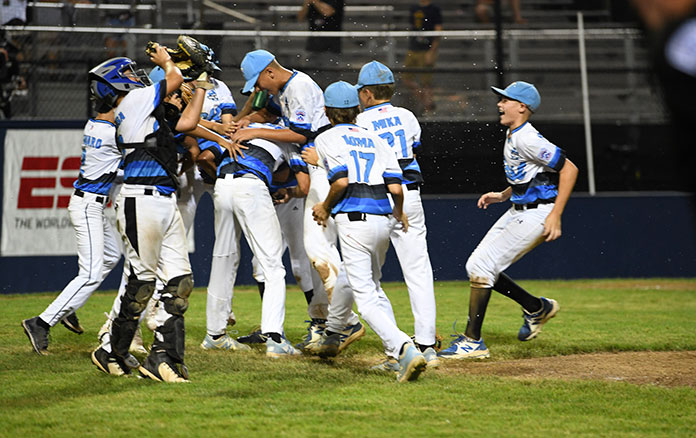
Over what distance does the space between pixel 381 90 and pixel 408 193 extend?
0.81 metres

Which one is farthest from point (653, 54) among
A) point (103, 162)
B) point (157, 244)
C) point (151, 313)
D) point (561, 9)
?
point (561, 9)

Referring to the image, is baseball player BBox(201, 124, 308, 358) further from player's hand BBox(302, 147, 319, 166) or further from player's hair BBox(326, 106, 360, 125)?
Answer: player's hair BBox(326, 106, 360, 125)

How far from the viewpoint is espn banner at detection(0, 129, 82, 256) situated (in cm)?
1110

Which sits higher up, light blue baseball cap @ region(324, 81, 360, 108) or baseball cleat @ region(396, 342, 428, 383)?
light blue baseball cap @ region(324, 81, 360, 108)

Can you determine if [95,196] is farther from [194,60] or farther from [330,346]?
[330,346]

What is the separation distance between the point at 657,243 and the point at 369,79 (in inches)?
350

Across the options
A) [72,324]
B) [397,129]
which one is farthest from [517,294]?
[72,324]

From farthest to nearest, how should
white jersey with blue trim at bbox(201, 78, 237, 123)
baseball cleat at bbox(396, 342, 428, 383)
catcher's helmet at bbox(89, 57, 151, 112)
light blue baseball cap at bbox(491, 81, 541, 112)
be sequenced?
white jersey with blue trim at bbox(201, 78, 237, 123) < light blue baseball cap at bbox(491, 81, 541, 112) < catcher's helmet at bbox(89, 57, 151, 112) < baseball cleat at bbox(396, 342, 428, 383)

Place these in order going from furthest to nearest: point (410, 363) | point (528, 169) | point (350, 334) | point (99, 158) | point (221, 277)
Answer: point (528, 169), point (221, 277), point (99, 158), point (350, 334), point (410, 363)

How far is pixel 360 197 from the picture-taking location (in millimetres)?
5289

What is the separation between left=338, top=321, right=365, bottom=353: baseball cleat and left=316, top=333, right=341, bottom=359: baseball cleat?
28 mm

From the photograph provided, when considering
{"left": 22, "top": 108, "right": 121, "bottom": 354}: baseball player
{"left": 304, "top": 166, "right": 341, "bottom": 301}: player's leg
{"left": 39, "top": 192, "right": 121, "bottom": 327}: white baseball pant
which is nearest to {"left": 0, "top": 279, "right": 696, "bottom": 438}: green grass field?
{"left": 22, "top": 108, "right": 121, "bottom": 354}: baseball player

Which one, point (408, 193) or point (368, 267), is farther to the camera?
point (408, 193)

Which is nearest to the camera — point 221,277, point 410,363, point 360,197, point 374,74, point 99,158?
point 410,363
